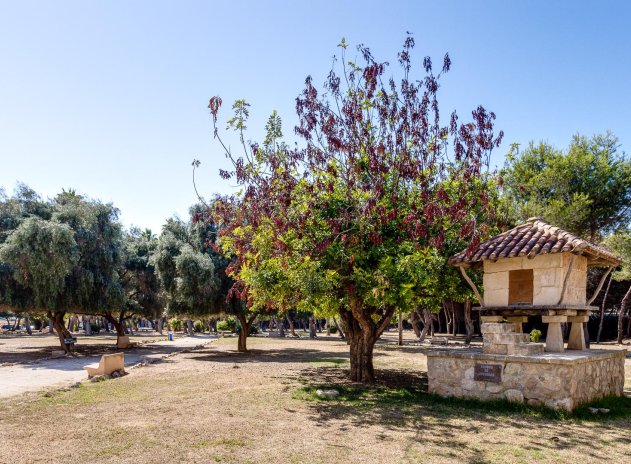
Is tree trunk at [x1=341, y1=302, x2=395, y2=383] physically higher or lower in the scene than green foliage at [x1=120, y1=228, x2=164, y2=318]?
lower

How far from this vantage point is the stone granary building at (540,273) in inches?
457

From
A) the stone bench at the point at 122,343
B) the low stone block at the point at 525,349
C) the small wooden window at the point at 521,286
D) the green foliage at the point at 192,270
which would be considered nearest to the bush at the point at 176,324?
the stone bench at the point at 122,343

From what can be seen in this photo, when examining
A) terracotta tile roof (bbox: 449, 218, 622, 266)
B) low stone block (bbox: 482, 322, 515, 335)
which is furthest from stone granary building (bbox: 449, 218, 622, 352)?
low stone block (bbox: 482, 322, 515, 335)

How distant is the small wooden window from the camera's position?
1345 centimetres

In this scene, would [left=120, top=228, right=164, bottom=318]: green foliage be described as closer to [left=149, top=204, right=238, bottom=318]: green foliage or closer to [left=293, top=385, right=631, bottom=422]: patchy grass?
[left=149, top=204, right=238, bottom=318]: green foliage

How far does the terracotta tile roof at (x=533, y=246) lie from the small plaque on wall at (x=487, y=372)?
258 centimetres

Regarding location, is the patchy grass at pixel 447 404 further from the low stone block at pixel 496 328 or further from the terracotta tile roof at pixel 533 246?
the terracotta tile roof at pixel 533 246

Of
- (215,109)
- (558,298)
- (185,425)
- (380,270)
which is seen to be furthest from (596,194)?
(185,425)

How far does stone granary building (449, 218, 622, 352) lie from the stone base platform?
96cm

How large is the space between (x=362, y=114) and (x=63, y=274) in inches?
764

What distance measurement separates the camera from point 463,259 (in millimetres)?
12609

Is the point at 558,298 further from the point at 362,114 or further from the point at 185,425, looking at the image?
the point at 185,425

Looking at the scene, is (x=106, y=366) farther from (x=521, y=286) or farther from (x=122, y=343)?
(x=122, y=343)

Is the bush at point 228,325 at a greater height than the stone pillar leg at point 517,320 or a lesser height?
lesser
